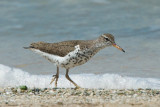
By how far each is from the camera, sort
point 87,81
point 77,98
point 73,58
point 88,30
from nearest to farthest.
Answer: point 77,98, point 73,58, point 87,81, point 88,30

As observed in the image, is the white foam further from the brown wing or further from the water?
the brown wing

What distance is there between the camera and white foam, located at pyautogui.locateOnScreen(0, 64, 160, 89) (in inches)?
426

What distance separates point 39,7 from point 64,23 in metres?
1.99

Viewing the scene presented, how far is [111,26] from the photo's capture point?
16234mm

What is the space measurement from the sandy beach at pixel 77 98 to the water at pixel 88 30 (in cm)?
285

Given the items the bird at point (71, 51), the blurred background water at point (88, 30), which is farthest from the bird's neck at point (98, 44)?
the blurred background water at point (88, 30)

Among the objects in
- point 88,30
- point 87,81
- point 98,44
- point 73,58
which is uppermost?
point 88,30

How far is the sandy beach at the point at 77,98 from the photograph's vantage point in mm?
7922

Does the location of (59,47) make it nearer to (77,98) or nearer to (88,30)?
(77,98)

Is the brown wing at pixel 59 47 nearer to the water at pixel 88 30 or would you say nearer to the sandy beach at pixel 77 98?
the sandy beach at pixel 77 98

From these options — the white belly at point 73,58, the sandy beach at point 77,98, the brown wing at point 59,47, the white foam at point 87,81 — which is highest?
the brown wing at point 59,47

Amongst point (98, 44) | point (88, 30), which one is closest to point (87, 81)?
point (98, 44)

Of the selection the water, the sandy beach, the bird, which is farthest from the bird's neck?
the water

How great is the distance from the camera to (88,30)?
1608 cm
